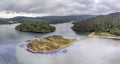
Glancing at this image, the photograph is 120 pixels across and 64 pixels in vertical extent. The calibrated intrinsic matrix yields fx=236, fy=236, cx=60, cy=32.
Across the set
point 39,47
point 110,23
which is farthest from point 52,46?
point 110,23

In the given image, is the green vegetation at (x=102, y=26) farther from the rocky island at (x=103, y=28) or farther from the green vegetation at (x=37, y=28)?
the green vegetation at (x=37, y=28)

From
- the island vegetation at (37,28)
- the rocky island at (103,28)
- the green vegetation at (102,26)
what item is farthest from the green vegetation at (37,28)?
the rocky island at (103,28)

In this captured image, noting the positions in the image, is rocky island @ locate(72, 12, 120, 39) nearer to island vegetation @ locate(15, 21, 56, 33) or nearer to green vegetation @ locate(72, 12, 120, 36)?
green vegetation @ locate(72, 12, 120, 36)

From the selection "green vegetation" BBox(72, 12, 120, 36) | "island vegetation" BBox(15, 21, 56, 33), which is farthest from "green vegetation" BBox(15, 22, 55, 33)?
"green vegetation" BBox(72, 12, 120, 36)

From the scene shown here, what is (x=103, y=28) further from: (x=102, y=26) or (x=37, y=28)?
(x=37, y=28)

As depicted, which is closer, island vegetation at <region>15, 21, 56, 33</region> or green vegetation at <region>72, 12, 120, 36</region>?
green vegetation at <region>72, 12, 120, 36</region>

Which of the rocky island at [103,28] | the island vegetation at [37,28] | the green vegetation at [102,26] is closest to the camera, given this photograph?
the rocky island at [103,28]

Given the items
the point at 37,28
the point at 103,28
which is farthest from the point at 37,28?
the point at 103,28

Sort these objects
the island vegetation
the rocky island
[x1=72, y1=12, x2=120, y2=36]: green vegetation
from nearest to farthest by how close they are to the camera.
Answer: the rocky island → [x1=72, y1=12, x2=120, y2=36]: green vegetation → the island vegetation

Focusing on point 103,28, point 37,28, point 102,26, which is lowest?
point 37,28

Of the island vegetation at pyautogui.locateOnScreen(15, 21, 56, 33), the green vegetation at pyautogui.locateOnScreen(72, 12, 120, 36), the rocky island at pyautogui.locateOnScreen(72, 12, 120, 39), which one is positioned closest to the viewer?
the rocky island at pyautogui.locateOnScreen(72, 12, 120, 39)

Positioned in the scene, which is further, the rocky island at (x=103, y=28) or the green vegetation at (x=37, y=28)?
the green vegetation at (x=37, y=28)

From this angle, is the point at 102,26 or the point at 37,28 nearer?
the point at 102,26

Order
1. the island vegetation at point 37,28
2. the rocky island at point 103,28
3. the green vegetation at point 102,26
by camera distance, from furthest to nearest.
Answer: the island vegetation at point 37,28 → the green vegetation at point 102,26 → the rocky island at point 103,28
